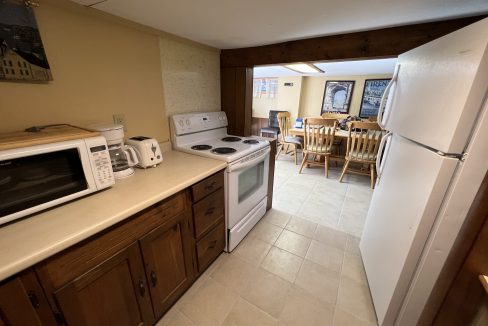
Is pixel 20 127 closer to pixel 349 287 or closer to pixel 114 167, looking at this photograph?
pixel 114 167

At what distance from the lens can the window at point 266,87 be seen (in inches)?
224

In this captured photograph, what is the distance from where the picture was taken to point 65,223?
77 centimetres

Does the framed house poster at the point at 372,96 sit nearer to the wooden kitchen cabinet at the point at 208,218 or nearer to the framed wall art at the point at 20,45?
the wooden kitchen cabinet at the point at 208,218

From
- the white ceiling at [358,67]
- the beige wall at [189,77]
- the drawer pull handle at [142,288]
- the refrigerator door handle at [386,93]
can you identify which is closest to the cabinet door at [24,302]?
the drawer pull handle at [142,288]

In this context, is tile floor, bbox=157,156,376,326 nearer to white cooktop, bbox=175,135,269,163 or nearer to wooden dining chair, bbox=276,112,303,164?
white cooktop, bbox=175,135,269,163

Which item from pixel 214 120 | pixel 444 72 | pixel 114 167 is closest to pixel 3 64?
pixel 114 167

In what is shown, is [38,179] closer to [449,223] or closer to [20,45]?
[20,45]

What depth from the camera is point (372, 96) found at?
468 centimetres

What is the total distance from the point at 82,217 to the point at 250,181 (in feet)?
4.37

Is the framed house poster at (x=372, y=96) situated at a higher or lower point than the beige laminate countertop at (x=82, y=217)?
higher

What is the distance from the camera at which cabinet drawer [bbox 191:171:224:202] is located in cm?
127

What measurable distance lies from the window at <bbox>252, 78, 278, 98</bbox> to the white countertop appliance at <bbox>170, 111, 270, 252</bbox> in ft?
12.9

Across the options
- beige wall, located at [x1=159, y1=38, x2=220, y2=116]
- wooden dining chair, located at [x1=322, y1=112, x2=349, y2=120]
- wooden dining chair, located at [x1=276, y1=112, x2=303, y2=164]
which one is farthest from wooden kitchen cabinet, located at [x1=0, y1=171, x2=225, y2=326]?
wooden dining chair, located at [x1=322, y1=112, x2=349, y2=120]

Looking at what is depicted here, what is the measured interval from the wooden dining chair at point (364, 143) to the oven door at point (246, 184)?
5.85ft
